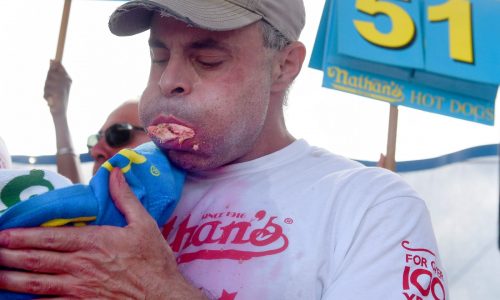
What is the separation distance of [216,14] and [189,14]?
0.06 m

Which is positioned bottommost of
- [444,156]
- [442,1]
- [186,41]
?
[444,156]

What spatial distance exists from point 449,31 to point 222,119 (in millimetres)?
1840

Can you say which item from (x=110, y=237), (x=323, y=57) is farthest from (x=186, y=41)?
(x=323, y=57)

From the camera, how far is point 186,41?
1.27 metres

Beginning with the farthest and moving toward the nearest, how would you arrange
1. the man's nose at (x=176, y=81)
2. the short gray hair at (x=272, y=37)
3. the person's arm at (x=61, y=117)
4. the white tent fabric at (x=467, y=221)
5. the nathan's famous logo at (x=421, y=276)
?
the person's arm at (x=61, y=117), the white tent fabric at (x=467, y=221), the short gray hair at (x=272, y=37), the man's nose at (x=176, y=81), the nathan's famous logo at (x=421, y=276)

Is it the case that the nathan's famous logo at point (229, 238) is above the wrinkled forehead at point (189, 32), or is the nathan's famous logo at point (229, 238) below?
below

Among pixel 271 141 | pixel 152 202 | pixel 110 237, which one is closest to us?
pixel 110 237

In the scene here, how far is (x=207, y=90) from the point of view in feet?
4.02

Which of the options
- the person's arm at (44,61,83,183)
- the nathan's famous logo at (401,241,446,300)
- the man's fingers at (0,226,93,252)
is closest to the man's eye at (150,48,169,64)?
the man's fingers at (0,226,93,252)

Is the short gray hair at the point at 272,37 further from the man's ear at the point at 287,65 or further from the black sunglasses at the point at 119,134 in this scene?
the black sunglasses at the point at 119,134

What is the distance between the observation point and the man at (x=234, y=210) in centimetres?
103

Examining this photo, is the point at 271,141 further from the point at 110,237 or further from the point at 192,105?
the point at 110,237

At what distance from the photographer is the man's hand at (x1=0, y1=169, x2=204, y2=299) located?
97 centimetres

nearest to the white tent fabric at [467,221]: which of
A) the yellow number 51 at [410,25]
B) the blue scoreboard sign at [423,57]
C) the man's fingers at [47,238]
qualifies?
the blue scoreboard sign at [423,57]
